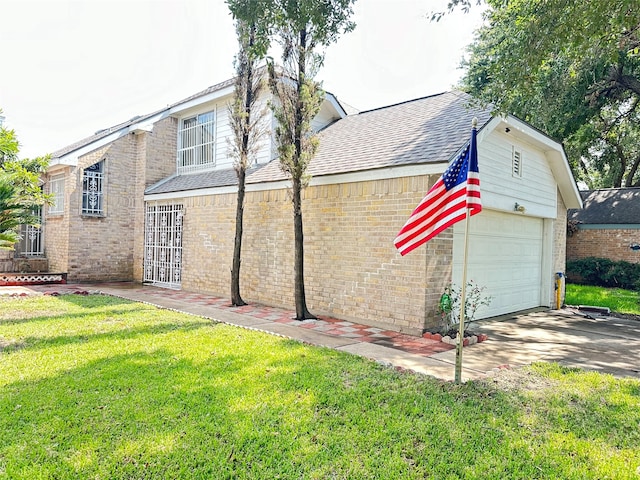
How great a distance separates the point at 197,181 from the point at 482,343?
986 centimetres

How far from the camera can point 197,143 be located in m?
14.9

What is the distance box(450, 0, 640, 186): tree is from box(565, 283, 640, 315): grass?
6.33 meters

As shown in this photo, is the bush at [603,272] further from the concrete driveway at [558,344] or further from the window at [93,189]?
the window at [93,189]

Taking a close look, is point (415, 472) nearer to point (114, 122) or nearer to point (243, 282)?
point (243, 282)

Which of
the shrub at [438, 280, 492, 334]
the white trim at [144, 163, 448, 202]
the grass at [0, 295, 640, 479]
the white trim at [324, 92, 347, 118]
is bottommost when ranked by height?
the grass at [0, 295, 640, 479]

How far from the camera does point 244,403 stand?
4121 millimetres

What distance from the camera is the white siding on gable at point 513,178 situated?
29.3 feet

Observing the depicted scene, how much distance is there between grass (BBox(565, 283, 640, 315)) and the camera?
12180 millimetres

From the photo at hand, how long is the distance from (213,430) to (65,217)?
13.2m

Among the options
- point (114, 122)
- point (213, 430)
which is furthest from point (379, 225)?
point (114, 122)

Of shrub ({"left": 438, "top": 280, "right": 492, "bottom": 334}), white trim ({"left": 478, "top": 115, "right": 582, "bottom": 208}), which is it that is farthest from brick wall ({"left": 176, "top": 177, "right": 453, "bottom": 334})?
white trim ({"left": 478, "top": 115, "right": 582, "bottom": 208})

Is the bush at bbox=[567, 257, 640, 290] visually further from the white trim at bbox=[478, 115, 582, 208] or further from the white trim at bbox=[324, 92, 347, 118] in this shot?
the white trim at bbox=[324, 92, 347, 118]

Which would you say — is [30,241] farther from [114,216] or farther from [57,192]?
[114,216]

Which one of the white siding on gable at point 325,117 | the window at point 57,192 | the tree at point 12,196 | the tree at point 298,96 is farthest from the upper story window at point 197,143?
the tree at point 298,96
